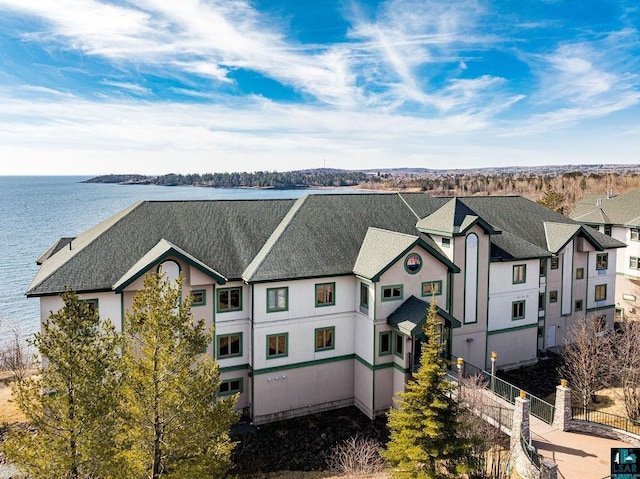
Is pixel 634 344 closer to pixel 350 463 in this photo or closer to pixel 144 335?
pixel 350 463

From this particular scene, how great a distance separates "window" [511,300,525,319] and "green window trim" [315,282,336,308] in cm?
1330

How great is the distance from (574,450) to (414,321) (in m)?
9.03

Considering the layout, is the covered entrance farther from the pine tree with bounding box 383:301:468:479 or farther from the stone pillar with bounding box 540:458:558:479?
the stone pillar with bounding box 540:458:558:479

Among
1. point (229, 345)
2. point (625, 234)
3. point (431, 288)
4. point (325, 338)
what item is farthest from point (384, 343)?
point (625, 234)

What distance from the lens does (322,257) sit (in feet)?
92.4

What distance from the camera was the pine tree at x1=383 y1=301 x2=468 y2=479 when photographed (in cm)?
1750

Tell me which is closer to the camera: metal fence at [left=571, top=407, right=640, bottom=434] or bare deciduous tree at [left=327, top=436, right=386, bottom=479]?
bare deciduous tree at [left=327, top=436, right=386, bottom=479]

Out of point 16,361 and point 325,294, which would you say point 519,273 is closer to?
point 325,294

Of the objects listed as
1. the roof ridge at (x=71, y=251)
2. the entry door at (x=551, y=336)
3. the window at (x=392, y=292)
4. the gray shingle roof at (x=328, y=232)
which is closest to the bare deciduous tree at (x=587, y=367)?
the entry door at (x=551, y=336)

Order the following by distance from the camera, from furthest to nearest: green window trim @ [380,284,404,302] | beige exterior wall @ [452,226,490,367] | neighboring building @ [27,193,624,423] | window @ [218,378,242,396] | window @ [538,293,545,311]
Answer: window @ [538,293,545,311]
beige exterior wall @ [452,226,490,367]
green window trim @ [380,284,404,302]
window @ [218,378,242,396]
neighboring building @ [27,193,624,423]

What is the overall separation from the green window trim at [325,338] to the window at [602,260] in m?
22.5

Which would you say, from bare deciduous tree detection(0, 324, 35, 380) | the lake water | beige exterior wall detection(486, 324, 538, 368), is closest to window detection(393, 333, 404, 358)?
beige exterior wall detection(486, 324, 538, 368)

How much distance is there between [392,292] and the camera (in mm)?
27250

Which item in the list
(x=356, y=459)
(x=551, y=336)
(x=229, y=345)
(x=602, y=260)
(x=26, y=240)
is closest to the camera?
(x=356, y=459)
